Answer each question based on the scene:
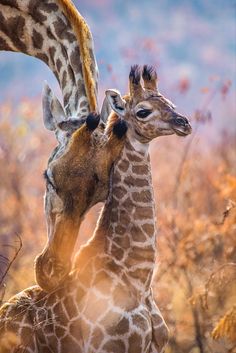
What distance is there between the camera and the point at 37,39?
10.8 m

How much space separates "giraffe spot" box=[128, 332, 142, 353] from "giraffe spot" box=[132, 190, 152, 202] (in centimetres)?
133

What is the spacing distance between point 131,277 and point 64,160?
4.14 feet

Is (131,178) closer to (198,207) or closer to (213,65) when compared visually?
(198,207)

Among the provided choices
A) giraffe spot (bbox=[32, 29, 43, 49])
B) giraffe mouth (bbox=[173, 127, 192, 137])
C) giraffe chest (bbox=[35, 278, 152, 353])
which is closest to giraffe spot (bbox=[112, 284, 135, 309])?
giraffe chest (bbox=[35, 278, 152, 353])

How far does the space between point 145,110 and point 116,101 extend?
0.29 metres

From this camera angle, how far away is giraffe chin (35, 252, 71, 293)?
8.29 meters

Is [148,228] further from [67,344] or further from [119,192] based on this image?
[67,344]

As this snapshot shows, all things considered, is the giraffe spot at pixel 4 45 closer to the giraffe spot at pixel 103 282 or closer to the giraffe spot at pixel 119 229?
the giraffe spot at pixel 119 229

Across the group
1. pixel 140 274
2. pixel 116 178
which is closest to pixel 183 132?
pixel 116 178

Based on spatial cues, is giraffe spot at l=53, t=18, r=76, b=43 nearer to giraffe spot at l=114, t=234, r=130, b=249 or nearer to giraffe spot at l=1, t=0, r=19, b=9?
giraffe spot at l=1, t=0, r=19, b=9

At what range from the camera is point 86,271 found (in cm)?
864

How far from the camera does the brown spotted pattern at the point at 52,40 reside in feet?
32.2

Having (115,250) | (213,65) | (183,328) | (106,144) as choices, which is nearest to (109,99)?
(106,144)

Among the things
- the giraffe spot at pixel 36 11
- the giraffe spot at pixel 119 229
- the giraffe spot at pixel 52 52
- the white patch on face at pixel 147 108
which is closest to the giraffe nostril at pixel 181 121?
the white patch on face at pixel 147 108
